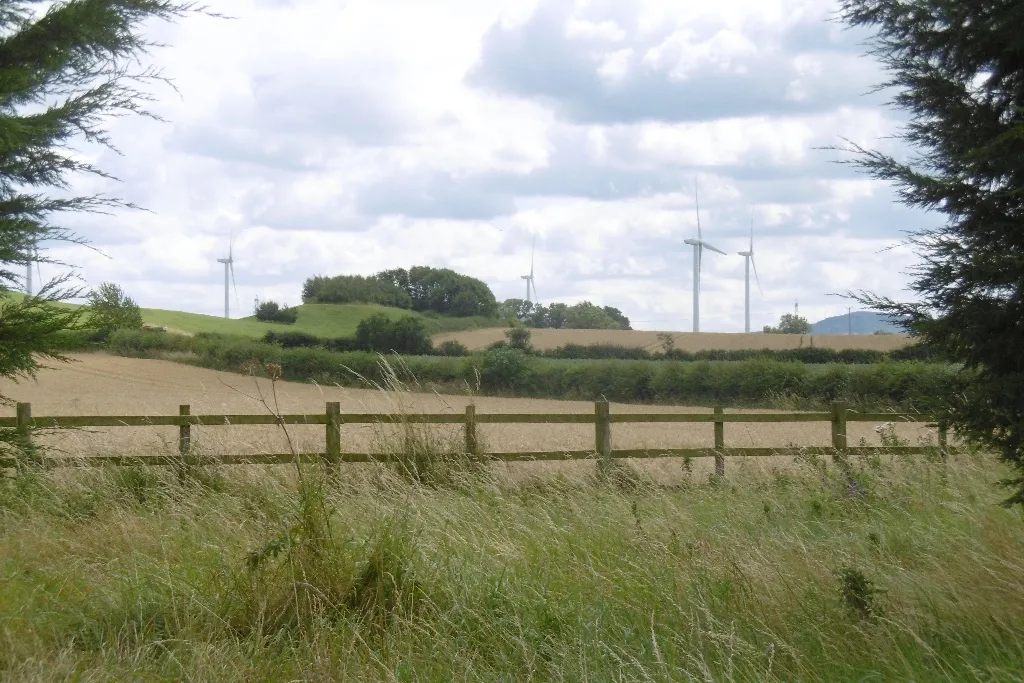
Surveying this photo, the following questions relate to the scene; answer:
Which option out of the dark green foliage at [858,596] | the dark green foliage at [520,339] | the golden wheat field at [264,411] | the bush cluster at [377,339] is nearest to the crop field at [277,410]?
the golden wheat field at [264,411]

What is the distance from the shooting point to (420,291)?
6366 cm

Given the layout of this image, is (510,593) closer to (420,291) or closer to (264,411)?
(264,411)

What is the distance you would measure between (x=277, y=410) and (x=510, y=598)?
1.71 m

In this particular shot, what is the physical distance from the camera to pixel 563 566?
5703mm

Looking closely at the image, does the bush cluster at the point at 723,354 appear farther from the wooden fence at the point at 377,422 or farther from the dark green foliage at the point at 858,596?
the dark green foliage at the point at 858,596

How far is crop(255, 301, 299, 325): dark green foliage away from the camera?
64438mm

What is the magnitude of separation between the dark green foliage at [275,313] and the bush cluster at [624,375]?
18.5 meters

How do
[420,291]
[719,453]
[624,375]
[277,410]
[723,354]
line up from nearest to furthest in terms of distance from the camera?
[277,410], [719,453], [624,375], [723,354], [420,291]

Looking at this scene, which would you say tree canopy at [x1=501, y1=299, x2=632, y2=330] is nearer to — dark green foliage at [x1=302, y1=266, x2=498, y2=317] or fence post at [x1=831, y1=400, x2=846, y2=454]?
dark green foliage at [x1=302, y1=266, x2=498, y2=317]

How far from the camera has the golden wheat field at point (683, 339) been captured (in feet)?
129

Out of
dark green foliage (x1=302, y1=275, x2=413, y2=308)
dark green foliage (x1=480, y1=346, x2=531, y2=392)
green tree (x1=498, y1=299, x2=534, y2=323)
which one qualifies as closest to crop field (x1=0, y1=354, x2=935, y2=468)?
dark green foliage (x1=480, y1=346, x2=531, y2=392)

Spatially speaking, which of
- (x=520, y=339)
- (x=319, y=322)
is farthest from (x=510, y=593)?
(x=319, y=322)

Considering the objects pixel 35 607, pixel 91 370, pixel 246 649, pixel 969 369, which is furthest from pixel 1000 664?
pixel 91 370

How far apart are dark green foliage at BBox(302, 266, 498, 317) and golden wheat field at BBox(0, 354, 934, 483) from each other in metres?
19.7
